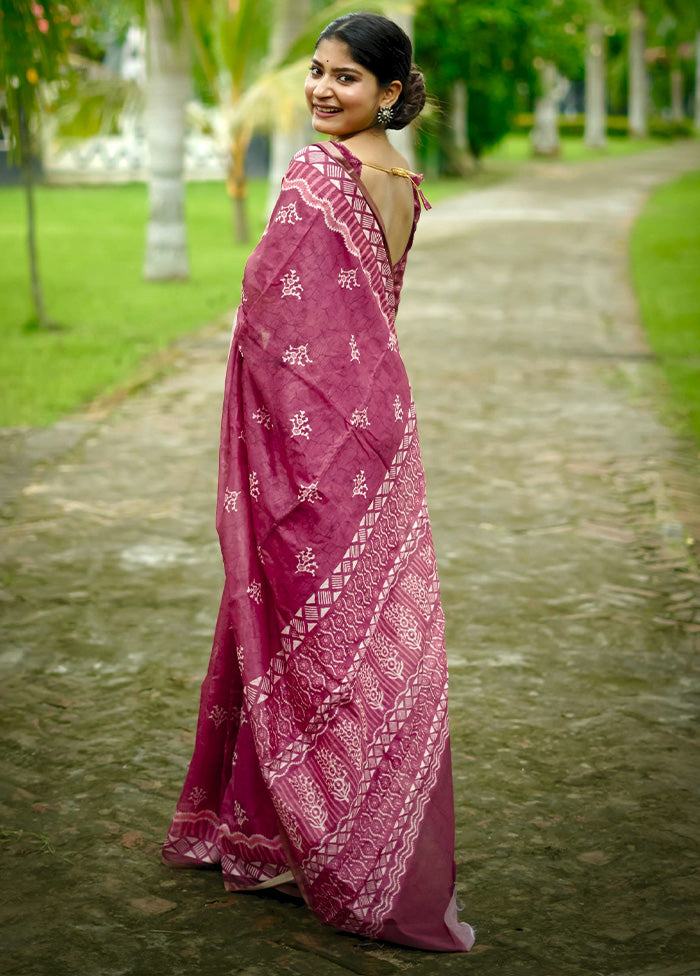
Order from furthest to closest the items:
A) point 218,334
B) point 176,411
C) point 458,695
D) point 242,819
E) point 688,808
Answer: point 218,334 < point 176,411 < point 458,695 < point 688,808 < point 242,819

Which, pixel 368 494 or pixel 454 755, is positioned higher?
pixel 368 494

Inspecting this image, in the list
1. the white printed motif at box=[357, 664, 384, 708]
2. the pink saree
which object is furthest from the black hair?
the white printed motif at box=[357, 664, 384, 708]

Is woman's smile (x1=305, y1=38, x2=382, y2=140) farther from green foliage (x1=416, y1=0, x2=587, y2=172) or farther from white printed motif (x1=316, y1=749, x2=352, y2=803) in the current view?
green foliage (x1=416, y1=0, x2=587, y2=172)

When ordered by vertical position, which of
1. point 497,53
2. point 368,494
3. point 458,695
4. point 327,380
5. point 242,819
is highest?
point 497,53

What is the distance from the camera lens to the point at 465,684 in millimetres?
4047

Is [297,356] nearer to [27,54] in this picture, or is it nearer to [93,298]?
[27,54]

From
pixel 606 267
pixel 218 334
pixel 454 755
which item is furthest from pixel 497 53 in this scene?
pixel 454 755

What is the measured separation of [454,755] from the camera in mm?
3588

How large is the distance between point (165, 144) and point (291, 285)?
37.7 feet

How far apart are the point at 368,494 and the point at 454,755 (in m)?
1.27

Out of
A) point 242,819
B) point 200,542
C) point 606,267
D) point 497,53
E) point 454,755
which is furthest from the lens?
point 497,53

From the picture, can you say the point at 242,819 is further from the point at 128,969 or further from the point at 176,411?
the point at 176,411

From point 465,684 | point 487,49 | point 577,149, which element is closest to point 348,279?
point 465,684

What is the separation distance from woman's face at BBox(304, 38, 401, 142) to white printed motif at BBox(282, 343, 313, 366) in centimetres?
48
